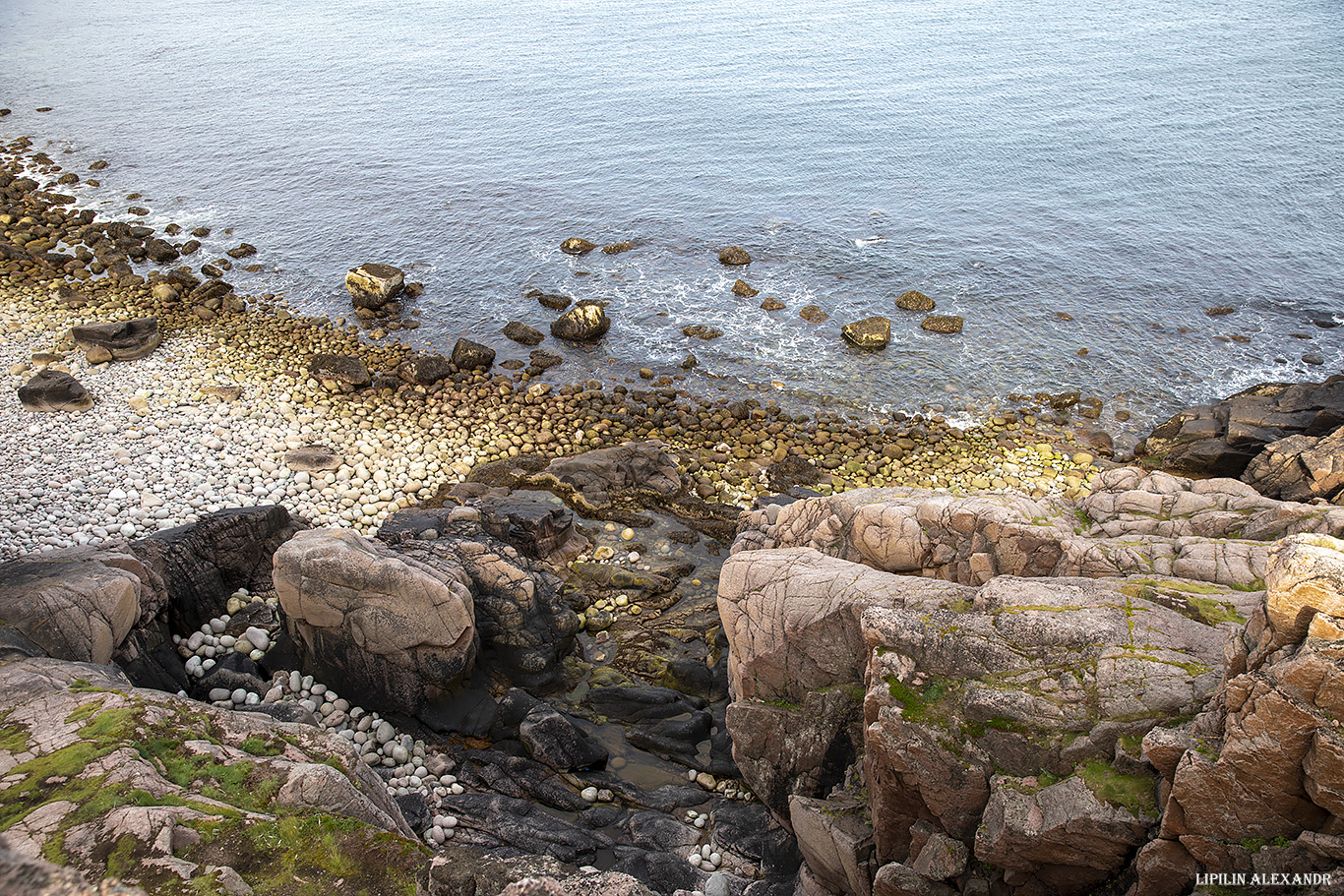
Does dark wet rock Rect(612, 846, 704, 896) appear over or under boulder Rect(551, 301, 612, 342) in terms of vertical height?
under

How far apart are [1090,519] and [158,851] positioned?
20844mm

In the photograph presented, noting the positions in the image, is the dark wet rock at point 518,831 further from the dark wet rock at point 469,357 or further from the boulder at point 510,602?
the dark wet rock at point 469,357

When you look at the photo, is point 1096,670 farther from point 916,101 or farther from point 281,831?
point 916,101

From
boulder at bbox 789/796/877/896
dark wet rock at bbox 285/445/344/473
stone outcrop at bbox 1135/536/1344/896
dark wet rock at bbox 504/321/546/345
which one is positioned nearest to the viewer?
stone outcrop at bbox 1135/536/1344/896

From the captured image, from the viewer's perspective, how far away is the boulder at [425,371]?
35500mm

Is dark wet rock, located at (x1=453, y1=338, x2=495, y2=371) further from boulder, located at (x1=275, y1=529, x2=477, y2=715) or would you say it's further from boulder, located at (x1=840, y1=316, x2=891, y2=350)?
boulder, located at (x1=840, y1=316, x2=891, y2=350)

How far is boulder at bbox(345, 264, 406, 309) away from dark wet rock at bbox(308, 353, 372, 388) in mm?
7239

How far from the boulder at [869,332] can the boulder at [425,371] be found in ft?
66.3

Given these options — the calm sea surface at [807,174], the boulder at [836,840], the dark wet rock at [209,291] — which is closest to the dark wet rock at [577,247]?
the calm sea surface at [807,174]

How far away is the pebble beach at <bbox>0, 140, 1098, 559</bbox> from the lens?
2652 centimetres

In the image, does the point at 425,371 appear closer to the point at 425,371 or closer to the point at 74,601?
the point at 425,371

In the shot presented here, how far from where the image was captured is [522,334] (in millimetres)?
39875

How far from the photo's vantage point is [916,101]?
242 ft

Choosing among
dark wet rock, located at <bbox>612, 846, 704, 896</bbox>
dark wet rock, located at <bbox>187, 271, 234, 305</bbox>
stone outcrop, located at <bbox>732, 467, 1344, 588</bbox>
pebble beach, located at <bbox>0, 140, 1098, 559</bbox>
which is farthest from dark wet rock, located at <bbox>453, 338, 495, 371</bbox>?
dark wet rock, located at <bbox>612, 846, 704, 896</bbox>
